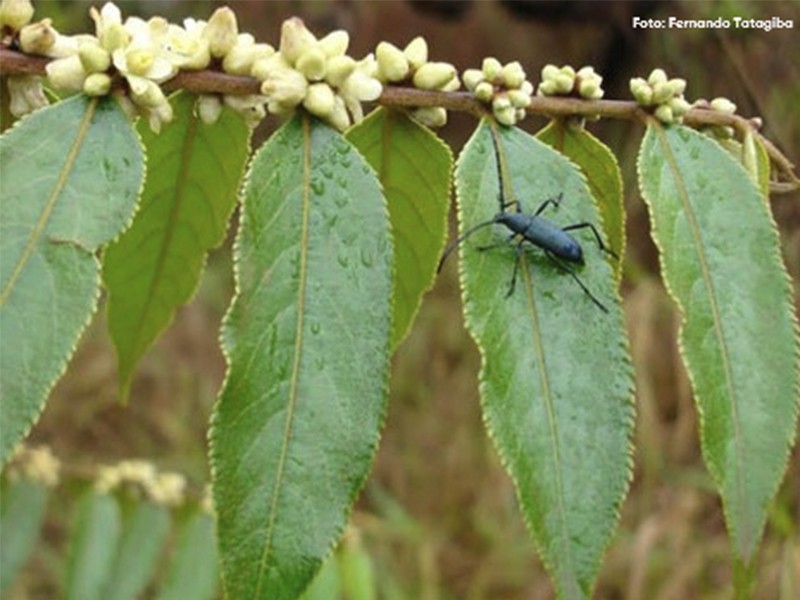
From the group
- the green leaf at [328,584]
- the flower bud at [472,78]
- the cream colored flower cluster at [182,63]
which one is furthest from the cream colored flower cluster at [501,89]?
the green leaf at [328,584]

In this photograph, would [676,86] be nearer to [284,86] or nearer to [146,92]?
[284,86]

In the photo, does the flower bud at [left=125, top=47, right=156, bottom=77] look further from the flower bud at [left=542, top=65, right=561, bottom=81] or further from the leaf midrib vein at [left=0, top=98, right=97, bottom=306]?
the flower bud at [left=542, top=65, right=561, bottom=81]

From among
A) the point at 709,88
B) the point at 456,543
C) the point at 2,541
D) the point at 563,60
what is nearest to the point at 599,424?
the point at 2,541

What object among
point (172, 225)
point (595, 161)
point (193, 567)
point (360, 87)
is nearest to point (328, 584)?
point (193, 567)

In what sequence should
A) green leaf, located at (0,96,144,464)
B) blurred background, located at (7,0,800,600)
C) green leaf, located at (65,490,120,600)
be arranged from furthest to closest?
blurred background, located at (7,0,800,600) → green leaf, located at (65,490,120,600) → green leaf, located at (0,96,144,464)

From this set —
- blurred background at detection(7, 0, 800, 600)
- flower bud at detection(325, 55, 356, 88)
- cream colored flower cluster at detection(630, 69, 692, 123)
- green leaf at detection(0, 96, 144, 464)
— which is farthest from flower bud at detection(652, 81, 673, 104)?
blurred background at detection(7, 0, 800, 600)

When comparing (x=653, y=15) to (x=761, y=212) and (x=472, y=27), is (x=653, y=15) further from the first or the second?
Answer: (x=761, y=212)

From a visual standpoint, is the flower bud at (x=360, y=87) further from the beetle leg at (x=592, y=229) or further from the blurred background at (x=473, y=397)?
the blurred background at (x=473, y=397)
